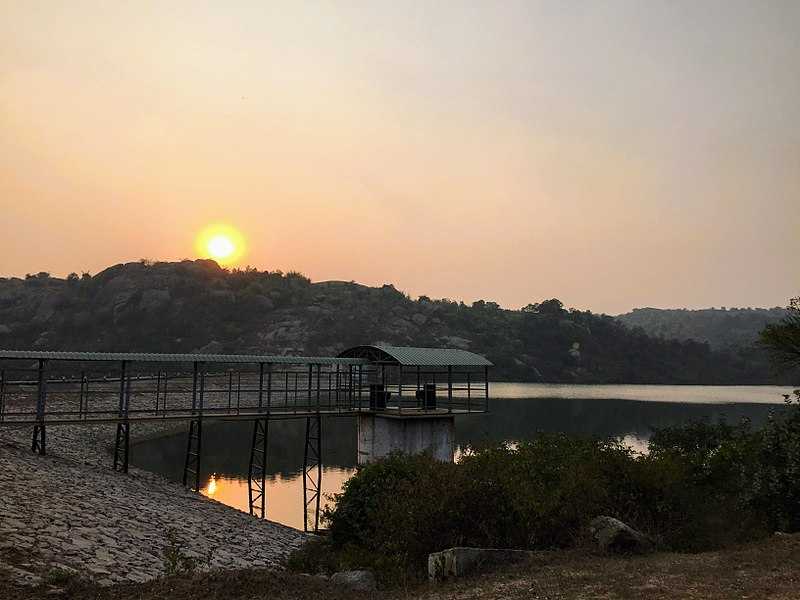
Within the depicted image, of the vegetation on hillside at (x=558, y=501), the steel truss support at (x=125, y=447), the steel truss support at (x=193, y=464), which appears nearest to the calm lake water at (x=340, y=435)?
the steel truss support at (x=193, y=464)

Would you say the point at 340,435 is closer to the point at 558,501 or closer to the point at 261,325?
the point at 558,501

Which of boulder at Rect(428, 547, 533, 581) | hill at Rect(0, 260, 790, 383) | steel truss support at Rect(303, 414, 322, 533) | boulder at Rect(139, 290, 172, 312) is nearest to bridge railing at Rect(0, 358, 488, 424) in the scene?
steel truss support at Rect(303, 414, 322, 533)

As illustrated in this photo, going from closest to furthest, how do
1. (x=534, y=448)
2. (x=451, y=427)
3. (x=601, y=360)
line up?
(x=534, y=448) → (x=451, y=427) → (x=601, y=360)

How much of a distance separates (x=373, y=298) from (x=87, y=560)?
7194 inches

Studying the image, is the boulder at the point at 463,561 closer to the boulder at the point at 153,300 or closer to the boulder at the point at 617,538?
the boulder at the point at 617,538

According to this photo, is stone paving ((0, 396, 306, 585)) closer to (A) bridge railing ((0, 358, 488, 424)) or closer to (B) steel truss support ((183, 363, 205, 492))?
(B) steel truss support ((183, 363, 205, 492))

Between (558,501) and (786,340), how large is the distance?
9.43 m

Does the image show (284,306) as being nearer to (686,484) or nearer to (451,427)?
(451,427)

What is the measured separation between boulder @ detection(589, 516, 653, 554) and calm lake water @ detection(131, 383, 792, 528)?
772 cm

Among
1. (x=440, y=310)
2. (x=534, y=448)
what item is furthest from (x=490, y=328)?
(x=534, y=448)

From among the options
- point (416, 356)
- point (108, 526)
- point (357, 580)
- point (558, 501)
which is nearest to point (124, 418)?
point (108, 526)

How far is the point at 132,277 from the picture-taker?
17800cm

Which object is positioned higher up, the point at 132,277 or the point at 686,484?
the point at 132,277

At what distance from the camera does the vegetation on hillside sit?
1719 centimetres
